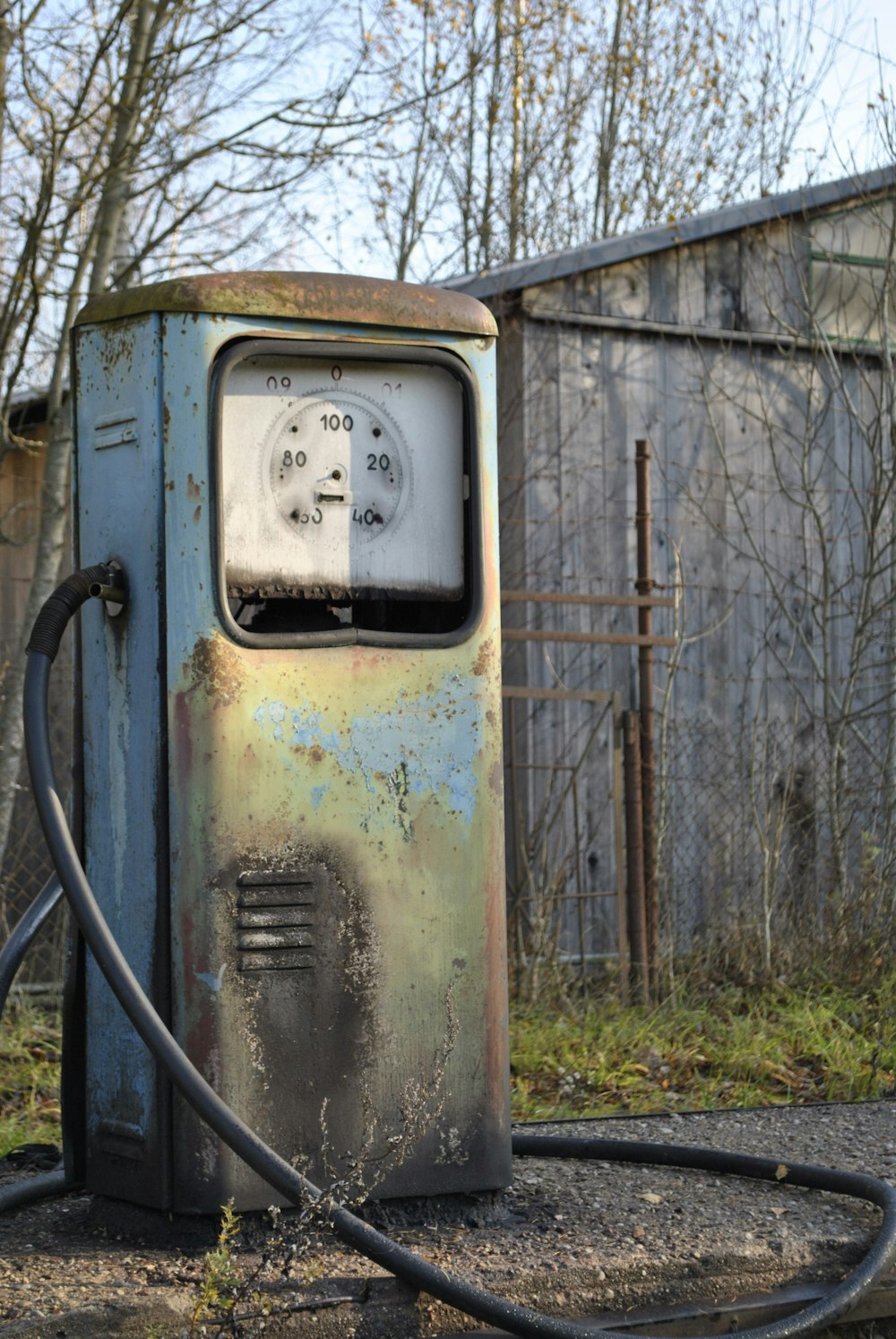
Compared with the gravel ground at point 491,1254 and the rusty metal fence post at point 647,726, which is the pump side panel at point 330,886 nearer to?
the gravel ground at point 491,1254

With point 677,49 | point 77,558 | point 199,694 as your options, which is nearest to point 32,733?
point 199,694

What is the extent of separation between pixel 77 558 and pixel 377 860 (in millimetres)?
863

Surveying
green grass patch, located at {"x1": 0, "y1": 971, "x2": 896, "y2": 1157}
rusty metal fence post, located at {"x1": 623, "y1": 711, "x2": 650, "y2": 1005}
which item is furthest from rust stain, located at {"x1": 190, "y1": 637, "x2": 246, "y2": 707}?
rusty metal fence post, located at {"x1": 623, "y1": 711, "x2": 650, "y2": 1005}

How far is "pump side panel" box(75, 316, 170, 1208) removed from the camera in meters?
2.94

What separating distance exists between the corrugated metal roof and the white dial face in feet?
16.2

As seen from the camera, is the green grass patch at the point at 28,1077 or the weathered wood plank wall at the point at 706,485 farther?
the weathered wood plank wall at the point at 706,485

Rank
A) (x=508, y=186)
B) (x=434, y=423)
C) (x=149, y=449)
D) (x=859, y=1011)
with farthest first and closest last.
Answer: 1. (x=508, y=186)
2. (x=859, y=1011)
3. (x=434, y=423)
4. (x=149, y=449)

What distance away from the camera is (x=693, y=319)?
8.97m

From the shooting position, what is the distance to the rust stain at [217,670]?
291 centimetres

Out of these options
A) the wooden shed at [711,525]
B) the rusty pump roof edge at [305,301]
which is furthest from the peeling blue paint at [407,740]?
the wooden shed at [711,525]

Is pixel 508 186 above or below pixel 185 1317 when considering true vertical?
above

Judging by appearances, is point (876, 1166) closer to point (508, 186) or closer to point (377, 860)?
point (377, 860)

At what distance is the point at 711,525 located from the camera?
8.73 meters

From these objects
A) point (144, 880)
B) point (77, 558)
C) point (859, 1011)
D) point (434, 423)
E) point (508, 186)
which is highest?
point (508, 186)
